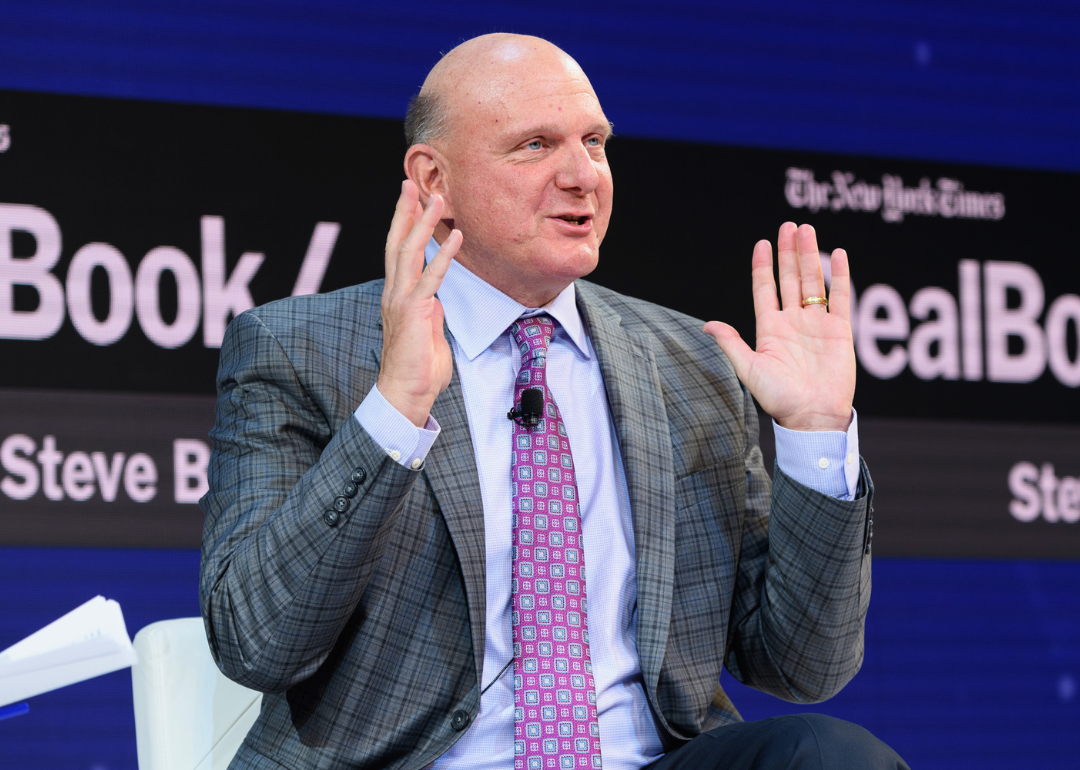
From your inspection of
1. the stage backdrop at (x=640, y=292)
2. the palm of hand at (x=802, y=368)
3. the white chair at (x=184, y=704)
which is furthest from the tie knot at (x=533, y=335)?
the stage backdrop at (x=640, y=292)

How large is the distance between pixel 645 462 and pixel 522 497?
8.1 inches

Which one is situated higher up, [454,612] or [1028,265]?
[1028,265]

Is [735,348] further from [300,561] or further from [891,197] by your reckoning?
[891,197]

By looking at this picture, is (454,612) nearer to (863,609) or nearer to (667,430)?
(667,430)

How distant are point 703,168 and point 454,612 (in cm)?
174

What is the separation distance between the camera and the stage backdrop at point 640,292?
2.61m

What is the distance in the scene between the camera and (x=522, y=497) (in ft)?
5.75

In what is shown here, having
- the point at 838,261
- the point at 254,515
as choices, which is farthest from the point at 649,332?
the point at 254,515

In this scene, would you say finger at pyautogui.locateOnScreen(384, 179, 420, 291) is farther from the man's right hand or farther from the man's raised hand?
the man's raised hand

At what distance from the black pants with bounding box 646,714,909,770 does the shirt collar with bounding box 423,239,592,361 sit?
2.17 ft

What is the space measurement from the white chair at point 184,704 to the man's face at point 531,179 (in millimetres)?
725


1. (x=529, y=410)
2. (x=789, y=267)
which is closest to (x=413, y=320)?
(x=529, y=410)

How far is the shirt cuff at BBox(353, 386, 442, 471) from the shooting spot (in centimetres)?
154

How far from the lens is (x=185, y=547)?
2664 mm
